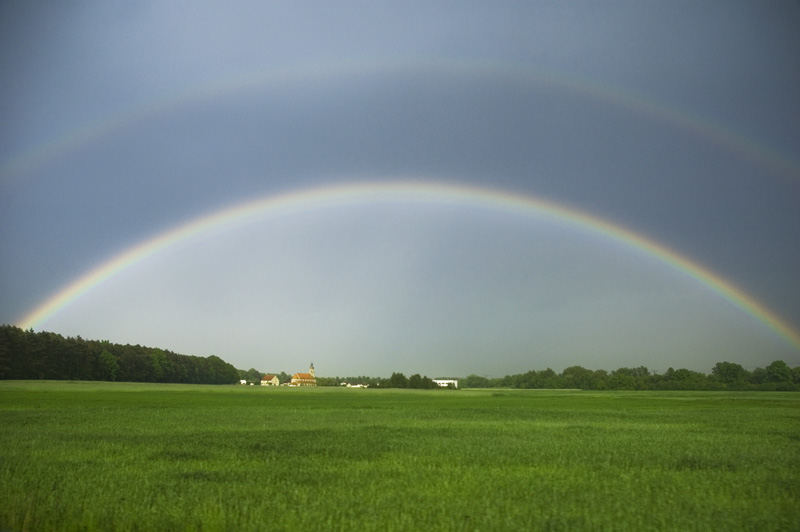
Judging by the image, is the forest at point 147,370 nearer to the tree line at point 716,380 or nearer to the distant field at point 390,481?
the tree line at point 716,380

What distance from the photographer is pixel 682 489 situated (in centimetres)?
1625

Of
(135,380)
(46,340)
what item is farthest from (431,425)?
(135,380)

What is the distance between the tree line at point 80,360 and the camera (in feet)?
384

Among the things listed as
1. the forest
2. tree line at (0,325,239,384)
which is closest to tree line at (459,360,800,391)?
the forest

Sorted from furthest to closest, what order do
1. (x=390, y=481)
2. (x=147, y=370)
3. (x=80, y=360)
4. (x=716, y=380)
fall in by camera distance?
(x=716, y=380) → (x=147, y=370) → (x=80, y=360) → (x=390, y=481)

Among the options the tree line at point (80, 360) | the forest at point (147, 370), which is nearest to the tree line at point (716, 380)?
the forest at point (147, 370)

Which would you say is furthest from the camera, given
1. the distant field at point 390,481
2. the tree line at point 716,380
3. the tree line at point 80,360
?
the tree line at point 716,380

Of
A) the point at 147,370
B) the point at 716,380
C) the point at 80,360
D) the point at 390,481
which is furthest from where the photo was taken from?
the point at 716,380

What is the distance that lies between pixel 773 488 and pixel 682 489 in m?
2.48

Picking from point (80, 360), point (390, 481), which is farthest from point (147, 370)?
point (390, 481)

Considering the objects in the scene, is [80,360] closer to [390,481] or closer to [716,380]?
[390,481]

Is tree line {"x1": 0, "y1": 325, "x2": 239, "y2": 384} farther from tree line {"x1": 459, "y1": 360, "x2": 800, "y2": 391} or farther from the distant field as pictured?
tree line {"x1": 459, "y1": 360, "x2": 800, "y2": 391}

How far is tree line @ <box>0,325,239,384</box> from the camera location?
384 ft

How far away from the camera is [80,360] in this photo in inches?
5192
